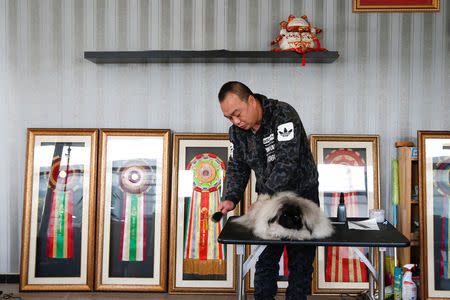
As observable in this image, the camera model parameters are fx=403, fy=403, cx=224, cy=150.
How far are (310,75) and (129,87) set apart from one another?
5.06ft

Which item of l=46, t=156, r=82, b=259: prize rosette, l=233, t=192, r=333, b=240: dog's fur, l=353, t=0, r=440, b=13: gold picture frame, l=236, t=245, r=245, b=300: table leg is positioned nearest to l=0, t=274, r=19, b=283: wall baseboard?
l=46, t=156, r=82, b=259: prize rosette

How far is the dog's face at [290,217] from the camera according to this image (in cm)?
190

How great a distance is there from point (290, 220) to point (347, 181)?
1.54 meters

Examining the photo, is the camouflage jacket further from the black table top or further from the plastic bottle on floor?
the plastic bottle on floor

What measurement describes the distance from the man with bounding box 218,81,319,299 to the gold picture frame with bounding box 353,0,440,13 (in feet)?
5.20

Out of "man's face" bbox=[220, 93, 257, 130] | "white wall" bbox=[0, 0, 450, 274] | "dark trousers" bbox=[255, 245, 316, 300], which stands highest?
"white wall" bbox=[0, 0, 450, 274]

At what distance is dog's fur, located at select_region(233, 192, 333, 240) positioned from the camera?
1.90 metres

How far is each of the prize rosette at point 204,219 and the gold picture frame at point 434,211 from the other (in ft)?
5.08

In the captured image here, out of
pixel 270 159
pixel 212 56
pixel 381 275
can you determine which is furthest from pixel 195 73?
pixel 381 275

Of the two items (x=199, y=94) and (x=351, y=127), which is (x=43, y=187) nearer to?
(x=199, y=94)

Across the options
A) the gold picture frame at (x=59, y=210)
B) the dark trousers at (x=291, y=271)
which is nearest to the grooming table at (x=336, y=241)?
the dark trousers at (x=291, y=271)

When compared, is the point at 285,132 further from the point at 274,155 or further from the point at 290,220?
the point at 290,220

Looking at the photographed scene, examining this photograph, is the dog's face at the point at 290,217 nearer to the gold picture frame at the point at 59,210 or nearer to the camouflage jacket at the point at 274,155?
the camouflage jacket at the point at 274,155

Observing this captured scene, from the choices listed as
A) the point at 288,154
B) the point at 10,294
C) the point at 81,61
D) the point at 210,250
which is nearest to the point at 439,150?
the point at 288,154
